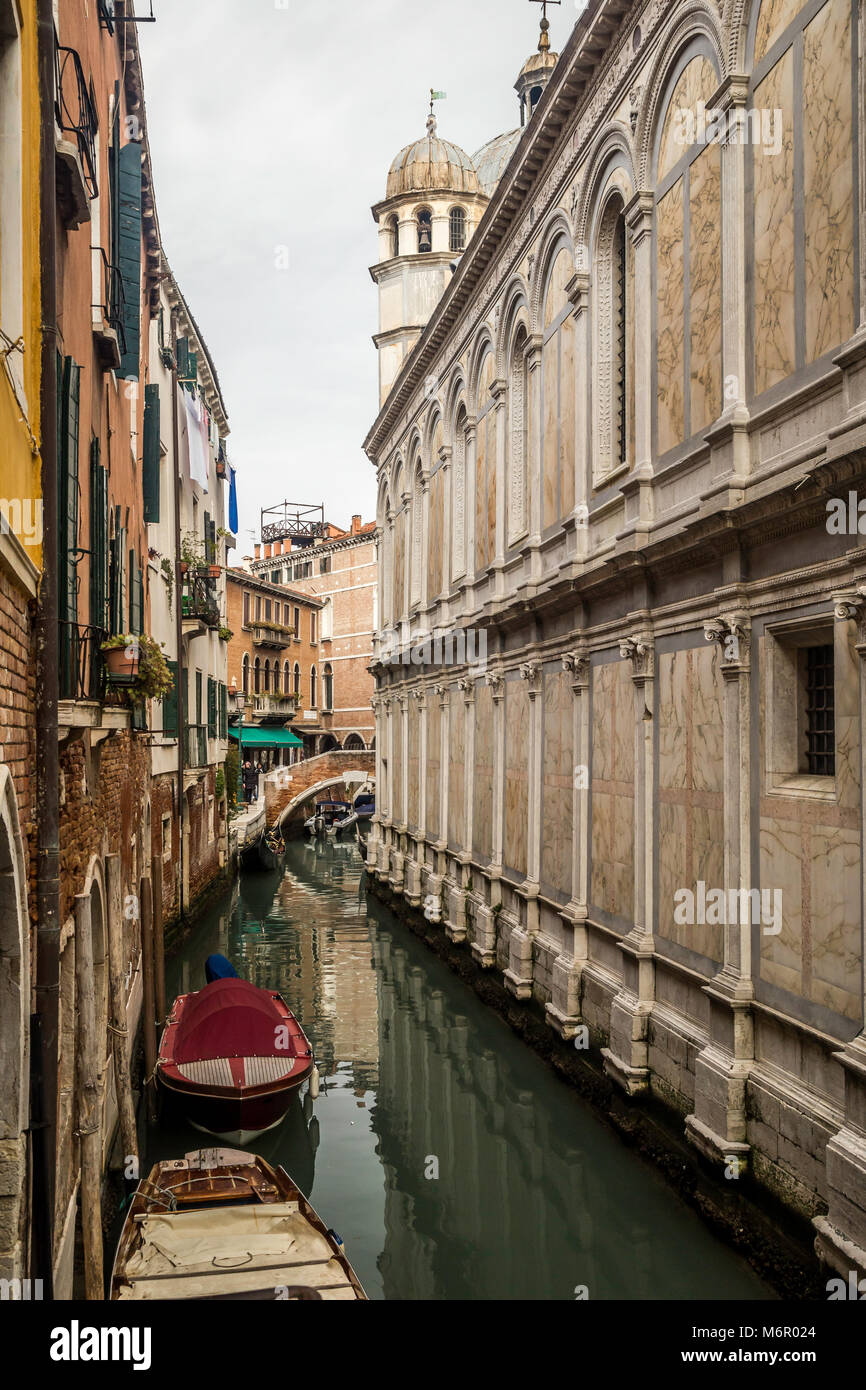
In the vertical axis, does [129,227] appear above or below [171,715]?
above

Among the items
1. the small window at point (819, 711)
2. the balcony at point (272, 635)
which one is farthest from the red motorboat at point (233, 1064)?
the balcony at point (272, 635)

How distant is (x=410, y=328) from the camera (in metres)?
26.9

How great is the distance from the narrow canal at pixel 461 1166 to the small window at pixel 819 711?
3.11m

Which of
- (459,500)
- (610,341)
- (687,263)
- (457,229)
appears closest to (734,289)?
(687,263)

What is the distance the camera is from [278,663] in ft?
158

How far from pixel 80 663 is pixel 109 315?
324 cm

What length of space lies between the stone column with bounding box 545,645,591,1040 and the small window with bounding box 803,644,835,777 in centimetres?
420

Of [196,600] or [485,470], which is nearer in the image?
[485,470]

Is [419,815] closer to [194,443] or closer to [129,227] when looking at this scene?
[194,443]

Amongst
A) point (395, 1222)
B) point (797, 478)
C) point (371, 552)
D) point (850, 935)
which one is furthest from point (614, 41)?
point (371, 552)

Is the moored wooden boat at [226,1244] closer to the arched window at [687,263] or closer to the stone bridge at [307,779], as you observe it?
the arched window at [687,263]

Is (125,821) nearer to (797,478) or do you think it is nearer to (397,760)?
(797,478)

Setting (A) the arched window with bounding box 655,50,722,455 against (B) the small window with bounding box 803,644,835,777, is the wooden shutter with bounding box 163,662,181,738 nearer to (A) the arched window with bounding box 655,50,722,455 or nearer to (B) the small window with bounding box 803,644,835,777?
(A) the arched window with bounding box 655,50,722,455

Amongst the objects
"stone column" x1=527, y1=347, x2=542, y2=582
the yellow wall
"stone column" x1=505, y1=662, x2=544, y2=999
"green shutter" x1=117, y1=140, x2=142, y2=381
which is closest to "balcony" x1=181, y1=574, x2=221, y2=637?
"stone column" x1=527, y1=347, x2=542, y2=582
